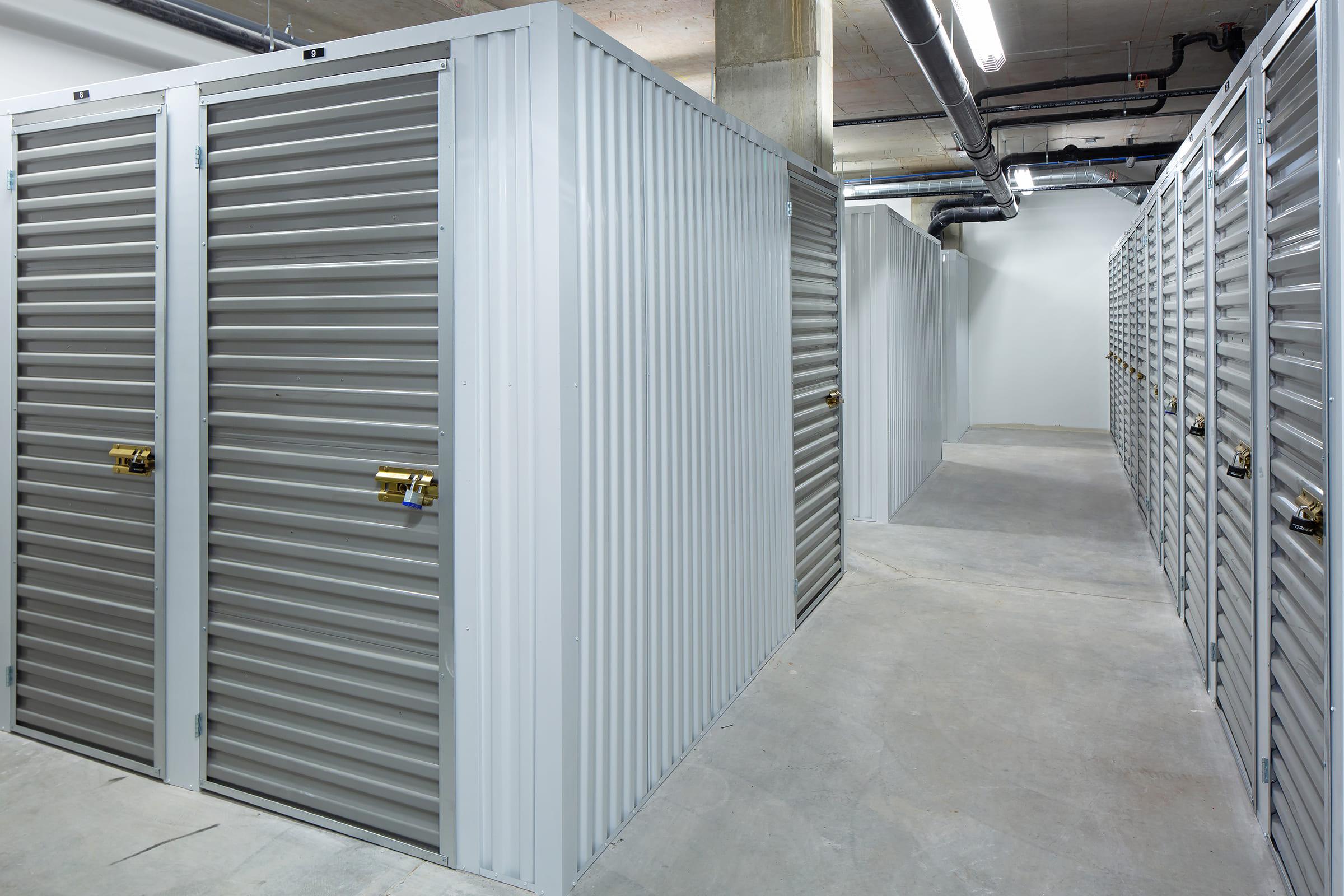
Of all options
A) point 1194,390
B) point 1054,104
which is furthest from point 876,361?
point 1194,390

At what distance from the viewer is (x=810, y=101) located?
5.52 meters

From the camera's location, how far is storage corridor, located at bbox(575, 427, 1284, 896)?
2611mm

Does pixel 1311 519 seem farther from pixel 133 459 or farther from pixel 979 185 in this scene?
pixel 979 185

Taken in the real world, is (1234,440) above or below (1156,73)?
below

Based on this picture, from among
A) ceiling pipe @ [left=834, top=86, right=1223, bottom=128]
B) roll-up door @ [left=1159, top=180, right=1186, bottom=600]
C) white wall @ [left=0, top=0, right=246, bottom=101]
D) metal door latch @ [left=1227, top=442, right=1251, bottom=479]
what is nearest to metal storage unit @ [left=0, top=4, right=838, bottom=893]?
white wall @ [left=0, top=0, right=246, bottom=101]

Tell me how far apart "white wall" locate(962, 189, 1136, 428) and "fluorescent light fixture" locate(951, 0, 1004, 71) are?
928cm

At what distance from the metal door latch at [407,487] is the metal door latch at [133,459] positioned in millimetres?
940

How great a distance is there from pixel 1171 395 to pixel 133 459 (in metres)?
5.04

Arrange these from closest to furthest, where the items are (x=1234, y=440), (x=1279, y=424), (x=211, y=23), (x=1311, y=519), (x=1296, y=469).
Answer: (x=1311, y=519) → (x=1296, y=469) → (x=1279, y=424) → (x=1234, y=440) → (x=211, y=23)

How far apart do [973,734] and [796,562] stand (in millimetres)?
1335

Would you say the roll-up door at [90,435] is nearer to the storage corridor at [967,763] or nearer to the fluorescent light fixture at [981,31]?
the storage corridor at [967,763]

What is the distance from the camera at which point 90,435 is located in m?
3.20

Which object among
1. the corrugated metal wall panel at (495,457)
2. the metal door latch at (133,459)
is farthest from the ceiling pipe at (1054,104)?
the metal door latch at (133,459)

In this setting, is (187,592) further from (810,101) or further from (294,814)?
(810,101)
